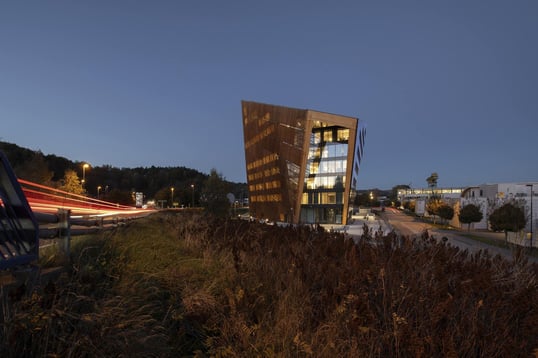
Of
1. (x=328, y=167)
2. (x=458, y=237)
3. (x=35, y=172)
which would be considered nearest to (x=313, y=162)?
(x=328, y=167)

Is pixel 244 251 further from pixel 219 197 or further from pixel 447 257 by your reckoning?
pixel 219 197

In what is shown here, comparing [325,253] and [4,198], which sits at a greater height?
[4,198]

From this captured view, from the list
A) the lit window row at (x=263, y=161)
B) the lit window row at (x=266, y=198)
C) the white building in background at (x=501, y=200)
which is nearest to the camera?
the white building in background at (x=501, y=200)

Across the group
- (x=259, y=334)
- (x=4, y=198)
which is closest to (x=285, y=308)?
(x=259, y=334)

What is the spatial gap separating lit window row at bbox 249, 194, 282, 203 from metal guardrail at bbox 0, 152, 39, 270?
152ft

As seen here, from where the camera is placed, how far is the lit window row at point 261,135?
2016 inches

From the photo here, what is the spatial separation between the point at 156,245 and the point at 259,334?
4606 millimetres

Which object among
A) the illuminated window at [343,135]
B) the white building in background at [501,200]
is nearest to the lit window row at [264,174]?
the illuminated window at [343,135]

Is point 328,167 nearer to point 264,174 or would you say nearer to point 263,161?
point 263,161

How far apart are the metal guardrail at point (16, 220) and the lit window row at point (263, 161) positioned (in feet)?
153

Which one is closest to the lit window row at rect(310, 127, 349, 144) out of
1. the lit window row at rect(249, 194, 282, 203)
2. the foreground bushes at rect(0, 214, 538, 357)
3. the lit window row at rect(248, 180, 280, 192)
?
the lit window row at rect(248, 180, 280, 192)

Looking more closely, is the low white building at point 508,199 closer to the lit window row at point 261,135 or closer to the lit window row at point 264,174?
the lit window row at point 264,174

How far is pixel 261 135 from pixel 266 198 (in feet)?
35.8

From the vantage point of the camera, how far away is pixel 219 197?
27.9 meters
